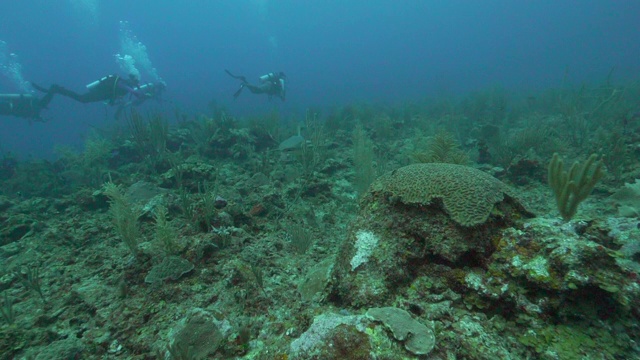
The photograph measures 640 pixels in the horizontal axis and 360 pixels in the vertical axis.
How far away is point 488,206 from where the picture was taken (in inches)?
108

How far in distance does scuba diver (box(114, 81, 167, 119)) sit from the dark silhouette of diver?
4469mm

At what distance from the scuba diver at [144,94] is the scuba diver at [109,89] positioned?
22 centimetres

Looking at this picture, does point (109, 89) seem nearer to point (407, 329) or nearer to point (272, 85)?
point (272, 85)

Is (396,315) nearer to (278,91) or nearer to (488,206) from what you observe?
(488,206)

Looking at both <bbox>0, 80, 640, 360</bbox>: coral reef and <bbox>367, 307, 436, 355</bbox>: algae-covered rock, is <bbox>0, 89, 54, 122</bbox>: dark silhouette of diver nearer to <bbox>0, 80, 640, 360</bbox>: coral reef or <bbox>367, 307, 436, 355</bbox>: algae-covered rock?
<bbox>0, 80, 640, 360</bbox>: coral reef

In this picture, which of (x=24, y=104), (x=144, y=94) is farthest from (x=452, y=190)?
(x=24, y=104)

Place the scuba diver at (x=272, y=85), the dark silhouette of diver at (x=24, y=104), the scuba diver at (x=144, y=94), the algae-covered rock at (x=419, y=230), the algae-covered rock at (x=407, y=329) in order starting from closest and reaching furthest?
the algae-covered rock at (x=407, y=329)
the algae-covered rock at (x=419, y=230)
the scuba diver at (x=144, y=94)
the dark silhouette of diver at (x=24, y=104)
the scuba diver at (x=272, y=85)

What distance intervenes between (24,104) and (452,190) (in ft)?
75.1

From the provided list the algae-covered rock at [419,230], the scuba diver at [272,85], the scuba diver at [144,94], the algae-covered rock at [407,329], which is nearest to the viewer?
the algae-covered rock at [407,329]

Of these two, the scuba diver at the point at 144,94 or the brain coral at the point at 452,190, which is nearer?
the brain coral at the point at 452,190

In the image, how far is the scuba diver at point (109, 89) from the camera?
1426 centimetres

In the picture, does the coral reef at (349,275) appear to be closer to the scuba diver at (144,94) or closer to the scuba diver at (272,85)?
the scuba diver at (144,94)

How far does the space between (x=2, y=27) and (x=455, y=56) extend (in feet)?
557

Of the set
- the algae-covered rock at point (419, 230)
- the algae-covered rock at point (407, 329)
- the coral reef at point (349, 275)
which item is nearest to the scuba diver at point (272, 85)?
the coral reef at point (349, 275)
